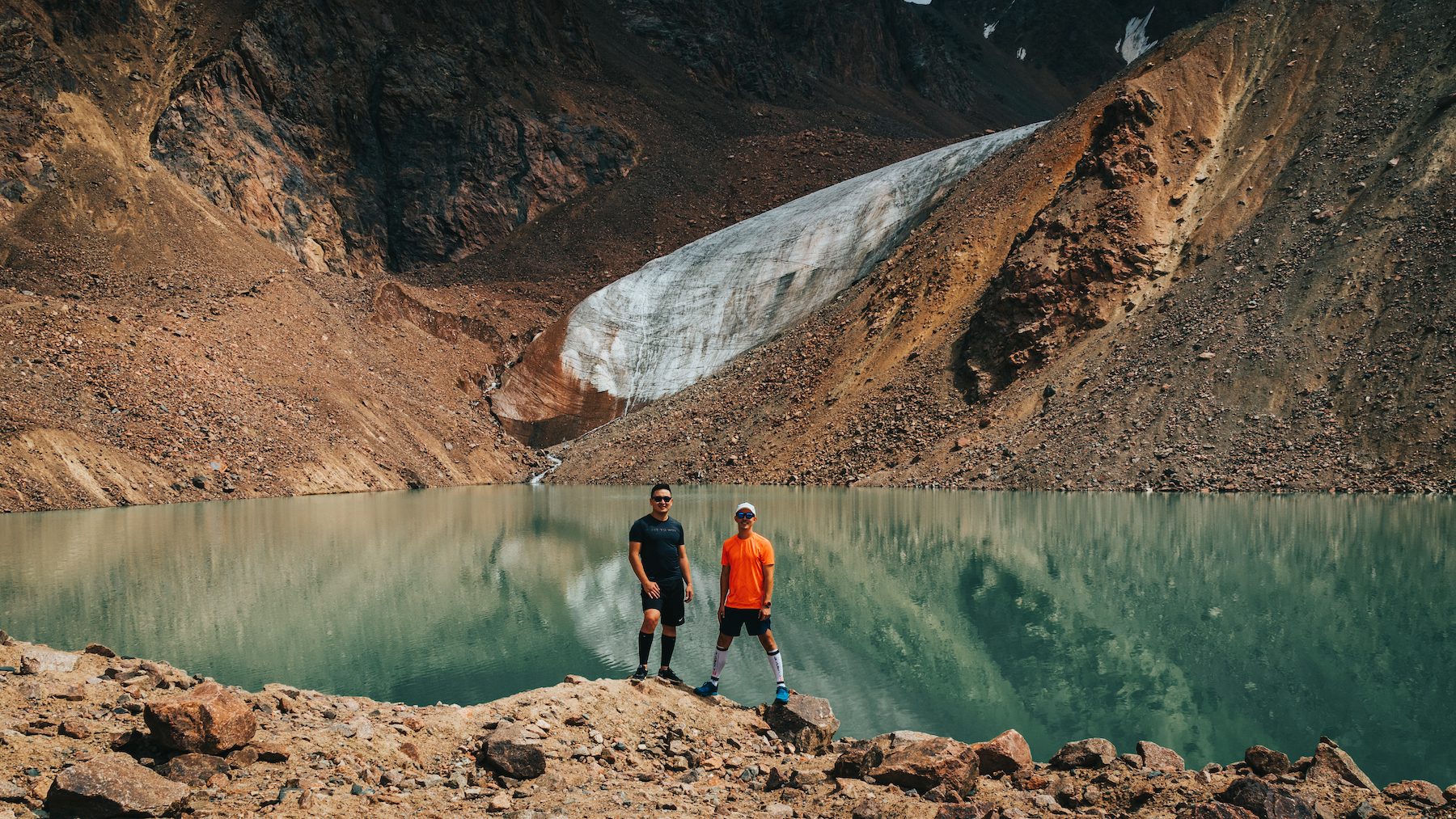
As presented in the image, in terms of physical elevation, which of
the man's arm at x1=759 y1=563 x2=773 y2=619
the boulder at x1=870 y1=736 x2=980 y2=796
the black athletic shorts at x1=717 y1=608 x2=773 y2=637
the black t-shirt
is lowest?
Result: the boulder at x1=870 y1=736 x2=980 y2=796

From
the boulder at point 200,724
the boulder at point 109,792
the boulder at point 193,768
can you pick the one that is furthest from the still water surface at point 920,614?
the boulder at point 109,792

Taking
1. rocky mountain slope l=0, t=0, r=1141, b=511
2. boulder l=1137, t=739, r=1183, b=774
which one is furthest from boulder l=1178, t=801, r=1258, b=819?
rocky mountain slope l=0, t=0, r=1141, b=511

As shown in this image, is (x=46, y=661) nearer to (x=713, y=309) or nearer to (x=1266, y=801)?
(x=1266, y=801)

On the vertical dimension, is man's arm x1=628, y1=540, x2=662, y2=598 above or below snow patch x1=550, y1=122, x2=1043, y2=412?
below

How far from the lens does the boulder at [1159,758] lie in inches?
241

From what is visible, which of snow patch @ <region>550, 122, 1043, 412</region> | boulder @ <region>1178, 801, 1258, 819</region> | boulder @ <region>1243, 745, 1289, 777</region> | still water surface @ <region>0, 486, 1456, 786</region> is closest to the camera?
boulder @ <region>1178, 801, 1258, 819</region>

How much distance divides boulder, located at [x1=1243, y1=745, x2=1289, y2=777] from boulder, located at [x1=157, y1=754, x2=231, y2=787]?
5.54 m

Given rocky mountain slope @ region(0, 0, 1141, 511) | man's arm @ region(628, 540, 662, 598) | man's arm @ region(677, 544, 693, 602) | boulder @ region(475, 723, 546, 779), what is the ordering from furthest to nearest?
rocky mountain slope @ region(0, 0, 1141, 511)
man's arm @ region(677, 544, 693, 602)
man's arm @ region(628, 540, 662, 598)
boulder @ region(475, 723, 546, 779)

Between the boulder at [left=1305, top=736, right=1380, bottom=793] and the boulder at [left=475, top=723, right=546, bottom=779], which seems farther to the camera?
the boulder at [left=475, top=723, right=546, bottom=779]

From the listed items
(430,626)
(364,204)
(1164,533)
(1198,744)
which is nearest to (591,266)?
(364,204)

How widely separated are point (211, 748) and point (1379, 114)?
36.8 metres

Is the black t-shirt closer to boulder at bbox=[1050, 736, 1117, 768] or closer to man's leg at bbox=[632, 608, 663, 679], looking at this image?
man's leg at bbox=[632, 608, 663, 679]

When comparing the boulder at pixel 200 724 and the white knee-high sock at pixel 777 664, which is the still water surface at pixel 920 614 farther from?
the boulder at pixel 200 724

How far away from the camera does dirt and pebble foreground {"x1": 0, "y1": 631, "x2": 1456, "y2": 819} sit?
5.45 meters
